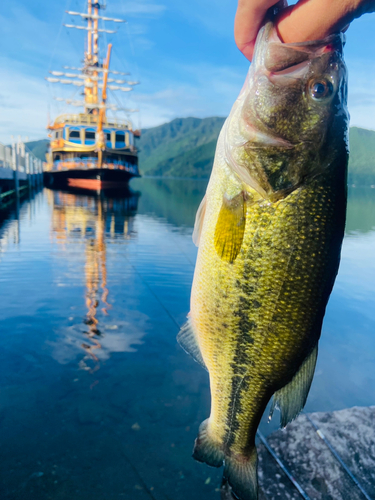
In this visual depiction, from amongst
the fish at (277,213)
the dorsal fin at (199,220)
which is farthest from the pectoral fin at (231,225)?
the dorsal fin at (199,220)

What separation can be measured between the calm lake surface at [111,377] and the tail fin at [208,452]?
1.84 meters

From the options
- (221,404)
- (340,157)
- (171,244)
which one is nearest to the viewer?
(340,157)

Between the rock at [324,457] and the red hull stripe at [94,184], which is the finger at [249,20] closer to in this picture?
the rock at [324,457]

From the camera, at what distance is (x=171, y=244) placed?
53.1 feet

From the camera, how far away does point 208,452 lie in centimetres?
230

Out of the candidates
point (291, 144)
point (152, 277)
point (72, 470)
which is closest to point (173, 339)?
point (72, 470)

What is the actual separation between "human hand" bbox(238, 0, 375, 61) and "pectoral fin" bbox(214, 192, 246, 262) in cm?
74

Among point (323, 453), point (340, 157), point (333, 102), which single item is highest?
point (333, 102)

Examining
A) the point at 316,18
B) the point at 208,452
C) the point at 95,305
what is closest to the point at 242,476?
the point at 208,452

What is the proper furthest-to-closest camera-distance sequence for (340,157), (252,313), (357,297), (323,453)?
1. (357,297)
2. (323,453)
3. (252,313)
4. (340,157)

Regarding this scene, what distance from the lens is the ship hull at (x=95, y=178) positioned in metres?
43.3

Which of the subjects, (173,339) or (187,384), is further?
(173,339)

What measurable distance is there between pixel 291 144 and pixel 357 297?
995 centimetres

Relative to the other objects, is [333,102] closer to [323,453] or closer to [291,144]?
[291,144]
